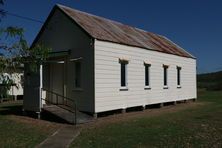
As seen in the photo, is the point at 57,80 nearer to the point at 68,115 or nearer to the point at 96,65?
the point at 96,65

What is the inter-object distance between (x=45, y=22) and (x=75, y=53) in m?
3.67

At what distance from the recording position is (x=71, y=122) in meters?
15.2

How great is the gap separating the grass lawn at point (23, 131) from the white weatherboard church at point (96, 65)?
6.25 ft

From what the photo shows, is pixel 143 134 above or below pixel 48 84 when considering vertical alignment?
below

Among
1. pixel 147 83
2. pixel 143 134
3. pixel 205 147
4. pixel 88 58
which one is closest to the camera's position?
pixel 205 147

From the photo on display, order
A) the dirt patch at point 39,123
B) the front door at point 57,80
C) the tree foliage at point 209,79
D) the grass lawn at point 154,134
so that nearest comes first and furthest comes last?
the grass lawn at point 154,134, the dirt patch at point 39,123, the front door at point 57,80, the tree foliage at point 209,79

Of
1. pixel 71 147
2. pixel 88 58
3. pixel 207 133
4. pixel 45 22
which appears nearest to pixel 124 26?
pixel 45 22

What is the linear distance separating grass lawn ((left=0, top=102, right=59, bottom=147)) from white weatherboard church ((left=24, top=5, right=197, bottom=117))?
75.0 inches

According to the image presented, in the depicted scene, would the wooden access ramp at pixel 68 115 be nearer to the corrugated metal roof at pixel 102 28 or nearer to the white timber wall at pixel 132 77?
the white timber wall at pixel 132 77

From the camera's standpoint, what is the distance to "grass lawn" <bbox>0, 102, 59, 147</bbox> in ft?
35.7

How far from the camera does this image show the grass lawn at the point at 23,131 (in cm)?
1087

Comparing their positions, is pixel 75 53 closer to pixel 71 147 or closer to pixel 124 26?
pixel 124 26

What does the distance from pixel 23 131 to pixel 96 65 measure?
17.9ft

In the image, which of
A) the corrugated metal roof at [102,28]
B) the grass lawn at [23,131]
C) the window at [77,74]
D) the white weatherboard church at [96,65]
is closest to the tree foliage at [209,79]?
the corrugated metal roof at [102,28]
